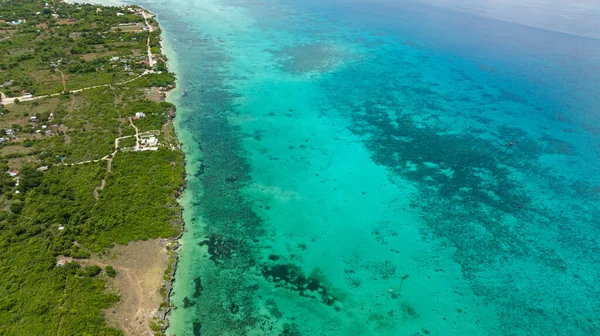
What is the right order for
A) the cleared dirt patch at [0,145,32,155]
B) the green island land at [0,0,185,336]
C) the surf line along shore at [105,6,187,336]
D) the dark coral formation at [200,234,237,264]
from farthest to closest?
the cleared dirt patch at [0,145,32,155] → the dark coral formation at [200,234,237,264] → the green island land at [0,0,185,336] → the surf line along shore at [105,6,187,336]

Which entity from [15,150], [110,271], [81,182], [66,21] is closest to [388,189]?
[110,271]

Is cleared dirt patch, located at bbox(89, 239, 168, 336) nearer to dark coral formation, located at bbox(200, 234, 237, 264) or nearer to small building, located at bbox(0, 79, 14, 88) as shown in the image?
dark coral formation, located at bbox(200, 234, 237, 264)

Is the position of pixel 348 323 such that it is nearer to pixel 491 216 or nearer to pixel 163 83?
pixel 491 216

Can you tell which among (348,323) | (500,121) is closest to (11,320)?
(348,323)

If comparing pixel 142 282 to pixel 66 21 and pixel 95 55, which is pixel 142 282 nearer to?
pixel 95 55

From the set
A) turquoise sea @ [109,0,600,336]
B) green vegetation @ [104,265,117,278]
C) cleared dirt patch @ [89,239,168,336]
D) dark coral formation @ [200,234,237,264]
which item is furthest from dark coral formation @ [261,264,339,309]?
green vegetation @ [104,265,117,278]

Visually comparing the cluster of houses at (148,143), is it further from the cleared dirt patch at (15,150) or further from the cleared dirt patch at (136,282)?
the cleared dirt patch at (136,282)
